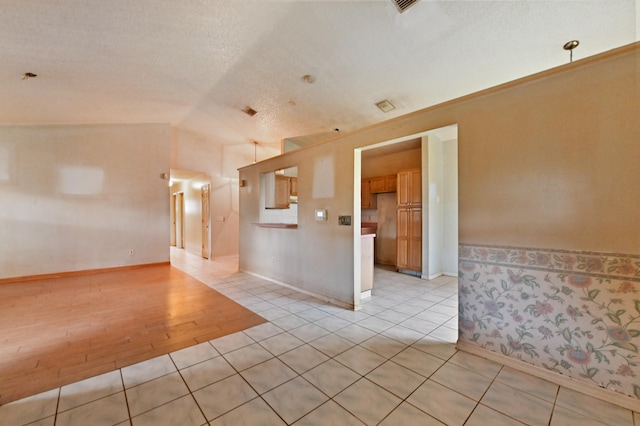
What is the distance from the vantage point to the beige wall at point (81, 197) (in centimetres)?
474

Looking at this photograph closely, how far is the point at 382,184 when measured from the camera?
608 centimetres

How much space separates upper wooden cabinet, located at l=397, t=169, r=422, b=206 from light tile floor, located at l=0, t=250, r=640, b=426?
2936 millimetres

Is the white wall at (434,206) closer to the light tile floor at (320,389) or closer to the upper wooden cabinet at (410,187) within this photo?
the upper wooden cabinet at (410,187)

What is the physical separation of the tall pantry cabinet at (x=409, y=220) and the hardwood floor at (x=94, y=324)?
337 centimetres

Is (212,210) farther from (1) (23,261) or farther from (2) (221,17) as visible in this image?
→ (2) (221,17)

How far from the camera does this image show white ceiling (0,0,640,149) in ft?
7.55

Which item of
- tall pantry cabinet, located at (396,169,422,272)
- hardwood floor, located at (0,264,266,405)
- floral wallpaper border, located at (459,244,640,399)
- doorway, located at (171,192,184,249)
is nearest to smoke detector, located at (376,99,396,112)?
tall pantry cabinet, located at (396,169,422,272)

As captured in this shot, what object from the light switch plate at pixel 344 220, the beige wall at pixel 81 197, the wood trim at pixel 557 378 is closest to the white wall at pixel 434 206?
the light switch plate at pixel 344 220

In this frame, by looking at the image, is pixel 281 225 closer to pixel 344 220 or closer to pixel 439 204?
→ pixel 344 220

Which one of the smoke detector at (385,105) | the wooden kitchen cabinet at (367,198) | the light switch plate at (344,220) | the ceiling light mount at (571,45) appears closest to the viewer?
the ceiling light mount at (571,45)

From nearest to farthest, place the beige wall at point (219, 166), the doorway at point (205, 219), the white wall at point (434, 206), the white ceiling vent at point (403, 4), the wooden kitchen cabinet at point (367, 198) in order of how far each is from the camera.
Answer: the white ceiling vent at point (403, 4)
the white wall at point (434, 206)
the wooden kitchen cabinet at point (367, 198)
the beige wall at point (219, 166)
the doorway at point (205, 219)

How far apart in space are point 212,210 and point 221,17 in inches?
221

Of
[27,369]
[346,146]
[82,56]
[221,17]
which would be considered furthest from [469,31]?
[27,369]

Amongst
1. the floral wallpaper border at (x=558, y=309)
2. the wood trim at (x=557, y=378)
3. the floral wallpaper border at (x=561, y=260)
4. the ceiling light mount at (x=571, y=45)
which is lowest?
the wood trim at (x=557, y=378)
